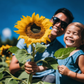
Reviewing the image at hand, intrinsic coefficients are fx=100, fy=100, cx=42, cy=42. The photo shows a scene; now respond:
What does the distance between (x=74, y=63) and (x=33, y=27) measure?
3.19ft

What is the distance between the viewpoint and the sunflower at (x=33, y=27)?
158 centimetres

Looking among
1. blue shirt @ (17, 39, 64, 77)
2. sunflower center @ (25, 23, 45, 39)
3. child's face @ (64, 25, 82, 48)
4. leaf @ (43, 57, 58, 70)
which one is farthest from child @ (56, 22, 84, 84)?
sunflower center @ (25, 23, 45, 39)

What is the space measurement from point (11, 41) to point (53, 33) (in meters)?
12.0

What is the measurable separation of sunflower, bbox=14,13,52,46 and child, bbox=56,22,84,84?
1.88 ft

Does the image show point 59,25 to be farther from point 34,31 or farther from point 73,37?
point 34,31

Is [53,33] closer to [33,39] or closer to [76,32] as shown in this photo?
[76,32]

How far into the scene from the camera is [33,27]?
1.69 metres

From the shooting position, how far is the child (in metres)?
1.69

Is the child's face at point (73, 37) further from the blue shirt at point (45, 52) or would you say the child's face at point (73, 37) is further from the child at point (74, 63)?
the blue shirt at point (45, 52)

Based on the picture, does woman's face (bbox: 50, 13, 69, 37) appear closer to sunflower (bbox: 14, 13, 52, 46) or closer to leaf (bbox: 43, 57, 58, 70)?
sunflower (bbox: 14, 13, 52, 46)

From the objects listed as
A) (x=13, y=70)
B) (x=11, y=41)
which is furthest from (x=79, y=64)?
(x=11, y=41)

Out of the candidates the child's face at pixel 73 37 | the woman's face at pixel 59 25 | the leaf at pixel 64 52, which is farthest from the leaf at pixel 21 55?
the woman's face at pixel 59 25

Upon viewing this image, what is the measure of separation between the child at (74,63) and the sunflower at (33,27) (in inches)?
22.6

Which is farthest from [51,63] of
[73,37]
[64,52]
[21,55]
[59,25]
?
[59,25]
